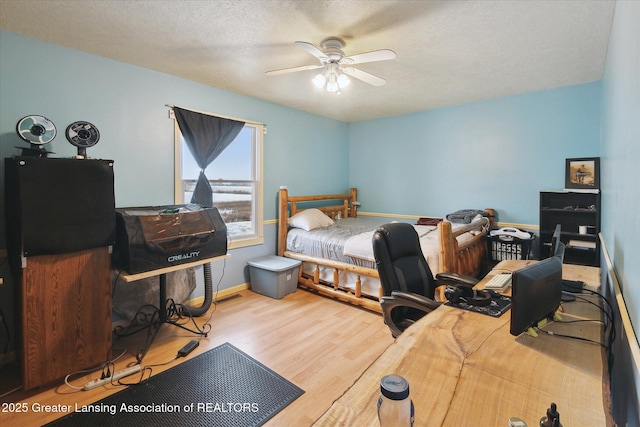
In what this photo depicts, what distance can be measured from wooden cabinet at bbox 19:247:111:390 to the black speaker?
4.1 inches

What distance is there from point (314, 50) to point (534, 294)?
194cm

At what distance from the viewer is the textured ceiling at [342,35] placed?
1.96 meters

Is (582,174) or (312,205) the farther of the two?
(312,205)

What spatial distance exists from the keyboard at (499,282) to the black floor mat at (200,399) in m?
1.37

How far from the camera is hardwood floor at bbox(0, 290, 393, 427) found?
194 cm

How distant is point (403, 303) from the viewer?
67.7 inches

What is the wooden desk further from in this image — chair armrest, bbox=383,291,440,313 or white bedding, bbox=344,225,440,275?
white bedding, bbox=344,225,440,275

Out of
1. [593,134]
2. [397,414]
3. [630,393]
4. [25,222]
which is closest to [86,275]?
[25,222]

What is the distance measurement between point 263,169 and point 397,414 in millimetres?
3664

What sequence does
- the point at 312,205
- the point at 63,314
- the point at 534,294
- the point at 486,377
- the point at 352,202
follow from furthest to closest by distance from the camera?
the point at 352,202 → the point at 312,205 → the point at 63,314 → the point at 534,294 → the point at 486,377

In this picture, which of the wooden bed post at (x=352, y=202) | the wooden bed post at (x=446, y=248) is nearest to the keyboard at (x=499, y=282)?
the wooden bed post at (x=446, y=248)

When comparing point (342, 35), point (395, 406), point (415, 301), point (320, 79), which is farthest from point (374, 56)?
point (395, 406)

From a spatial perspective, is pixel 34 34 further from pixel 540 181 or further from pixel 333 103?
pixel 540 181

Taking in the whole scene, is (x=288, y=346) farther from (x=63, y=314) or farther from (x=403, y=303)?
(x=63, y=314)
